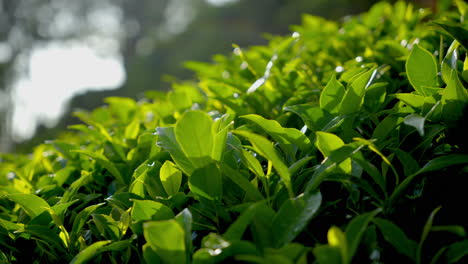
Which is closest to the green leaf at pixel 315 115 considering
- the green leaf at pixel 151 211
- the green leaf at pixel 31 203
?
the green leaf at pixel 151 211

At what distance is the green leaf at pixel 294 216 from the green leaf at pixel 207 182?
0.50 feet

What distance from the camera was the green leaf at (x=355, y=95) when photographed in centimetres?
95

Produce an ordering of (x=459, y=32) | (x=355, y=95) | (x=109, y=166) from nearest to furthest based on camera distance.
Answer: (x=355, y=95) < (x=459, y=32) < (x=109, y=166)

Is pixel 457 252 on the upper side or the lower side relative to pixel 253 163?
lower

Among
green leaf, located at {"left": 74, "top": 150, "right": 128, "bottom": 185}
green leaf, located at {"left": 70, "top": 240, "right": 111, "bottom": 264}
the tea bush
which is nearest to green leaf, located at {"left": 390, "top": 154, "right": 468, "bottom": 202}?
the tea bush

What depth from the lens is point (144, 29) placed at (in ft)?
83.0

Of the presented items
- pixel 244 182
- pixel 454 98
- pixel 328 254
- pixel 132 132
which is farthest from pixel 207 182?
pixel 132 132

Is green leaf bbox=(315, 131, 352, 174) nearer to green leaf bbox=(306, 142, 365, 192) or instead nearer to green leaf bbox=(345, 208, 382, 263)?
green leaf bbox=(306, 142, 365, 192)

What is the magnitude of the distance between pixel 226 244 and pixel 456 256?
40 cm

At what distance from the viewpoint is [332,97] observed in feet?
3.33

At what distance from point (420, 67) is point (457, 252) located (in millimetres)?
525

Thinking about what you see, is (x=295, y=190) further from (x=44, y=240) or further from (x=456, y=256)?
(x=44, y=240)

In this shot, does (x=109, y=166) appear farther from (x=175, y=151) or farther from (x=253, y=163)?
(x=253, y=163)

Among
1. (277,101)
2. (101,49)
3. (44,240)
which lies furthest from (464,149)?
(101,49)
